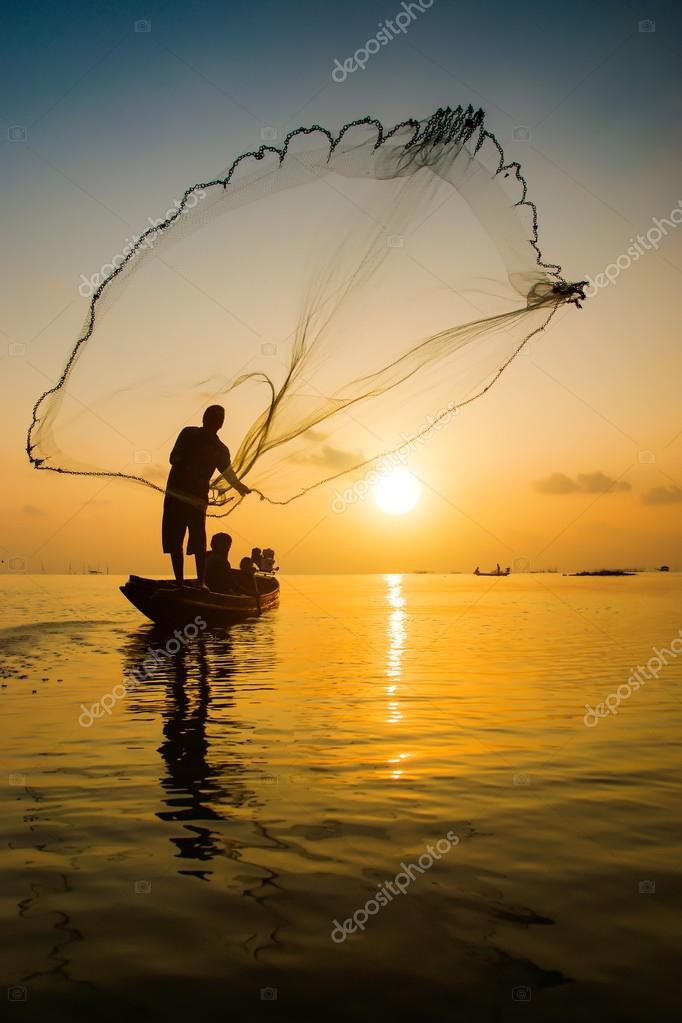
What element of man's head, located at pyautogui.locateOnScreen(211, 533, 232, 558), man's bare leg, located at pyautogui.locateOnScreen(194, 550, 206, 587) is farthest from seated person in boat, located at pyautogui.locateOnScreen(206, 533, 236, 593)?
man's bare leg, located at pyautogui.locateOnScreen(194, 550, 206, 587)

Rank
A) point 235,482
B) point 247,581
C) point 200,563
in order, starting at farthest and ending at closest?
point 247,581 < point 200,563 < point 235,482

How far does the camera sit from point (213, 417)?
22938mm

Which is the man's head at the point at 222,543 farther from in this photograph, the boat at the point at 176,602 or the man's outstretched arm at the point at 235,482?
the man's outstretched arm at the point at 235,482

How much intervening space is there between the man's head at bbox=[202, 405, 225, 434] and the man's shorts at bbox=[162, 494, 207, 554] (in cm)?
227

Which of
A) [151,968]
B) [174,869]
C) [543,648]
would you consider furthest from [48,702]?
[543,648]

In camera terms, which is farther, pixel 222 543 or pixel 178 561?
pixel 222 543

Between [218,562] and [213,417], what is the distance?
35.7 ft

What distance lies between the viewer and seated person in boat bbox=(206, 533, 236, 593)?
32594 millimetres

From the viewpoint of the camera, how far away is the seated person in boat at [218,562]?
32.6m

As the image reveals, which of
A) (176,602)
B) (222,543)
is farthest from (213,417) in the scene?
(222,543)

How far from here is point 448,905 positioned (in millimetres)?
5473

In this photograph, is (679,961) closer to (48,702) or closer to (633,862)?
(633,862)

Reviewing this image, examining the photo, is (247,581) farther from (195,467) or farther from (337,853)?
(337,853)

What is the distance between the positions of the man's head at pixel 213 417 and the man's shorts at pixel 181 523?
7.43ft
